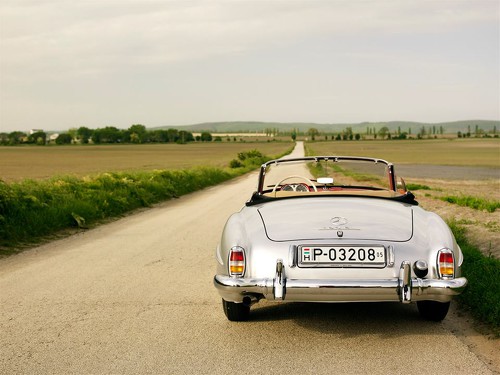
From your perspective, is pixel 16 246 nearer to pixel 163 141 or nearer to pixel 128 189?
pixel 128 189

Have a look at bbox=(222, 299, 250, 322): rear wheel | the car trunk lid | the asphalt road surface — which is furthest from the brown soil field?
the car trunk lid

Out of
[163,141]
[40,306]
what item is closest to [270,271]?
[40,306]

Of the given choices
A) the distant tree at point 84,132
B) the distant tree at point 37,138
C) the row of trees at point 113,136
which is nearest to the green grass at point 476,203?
the distant tree at point 37,138

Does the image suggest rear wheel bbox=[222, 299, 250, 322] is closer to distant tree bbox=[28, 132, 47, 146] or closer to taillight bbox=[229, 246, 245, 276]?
taillight bbox=[229, 246, 245, 276]

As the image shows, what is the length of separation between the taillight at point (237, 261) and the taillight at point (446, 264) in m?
1.44

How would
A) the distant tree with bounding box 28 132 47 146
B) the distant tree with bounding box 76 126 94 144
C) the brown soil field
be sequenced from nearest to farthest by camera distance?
the brown soil field, the distant tree with bounding box 28 132 47 146, the distant tree with bounding box 76 126 94 144

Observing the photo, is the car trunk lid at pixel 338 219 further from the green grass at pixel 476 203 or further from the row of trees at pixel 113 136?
the row of trees at pixel 113 136

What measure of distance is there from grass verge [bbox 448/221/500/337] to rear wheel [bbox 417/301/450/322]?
349 millimetres

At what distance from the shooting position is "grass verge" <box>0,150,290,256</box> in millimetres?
10023

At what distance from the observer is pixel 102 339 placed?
4.45 m

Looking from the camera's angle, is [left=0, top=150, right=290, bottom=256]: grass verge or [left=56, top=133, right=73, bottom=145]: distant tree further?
[left=56, top=133, right=73, bottom=145]: distant tree

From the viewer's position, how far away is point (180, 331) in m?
4.64

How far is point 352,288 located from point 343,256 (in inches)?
9.8

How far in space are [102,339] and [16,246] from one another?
536 centimetres
